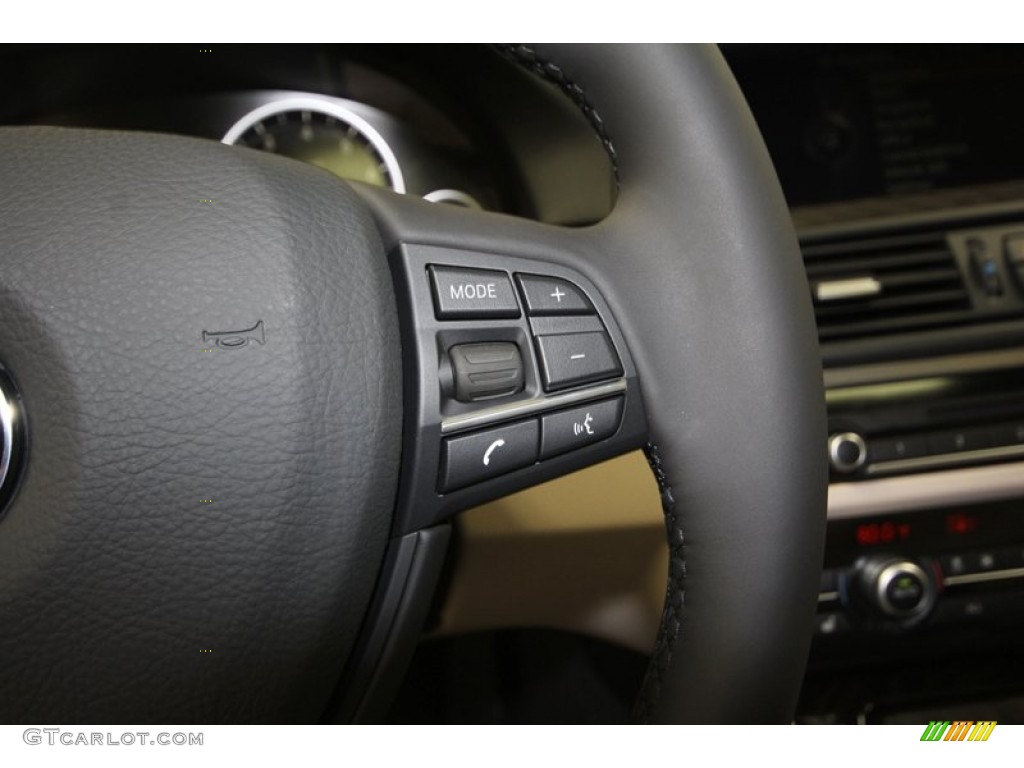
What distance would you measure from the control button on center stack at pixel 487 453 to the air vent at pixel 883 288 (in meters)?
0.50

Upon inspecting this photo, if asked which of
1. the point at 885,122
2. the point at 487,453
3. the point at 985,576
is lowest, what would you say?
the point at 985,576

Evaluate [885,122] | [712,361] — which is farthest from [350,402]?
[885,122]

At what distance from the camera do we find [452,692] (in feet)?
3.23

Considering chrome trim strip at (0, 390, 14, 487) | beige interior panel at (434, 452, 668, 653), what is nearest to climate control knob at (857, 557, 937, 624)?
beige interior panel at (434, 452, 668, 653)

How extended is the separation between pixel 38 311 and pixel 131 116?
515 mm

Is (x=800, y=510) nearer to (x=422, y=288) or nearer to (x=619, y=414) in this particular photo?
(x=619, y=414)

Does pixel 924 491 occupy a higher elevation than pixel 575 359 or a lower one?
lower

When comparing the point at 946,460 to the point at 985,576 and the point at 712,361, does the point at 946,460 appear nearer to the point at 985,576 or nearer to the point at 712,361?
the point at 985,576

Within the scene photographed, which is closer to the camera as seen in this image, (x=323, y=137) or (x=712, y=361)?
(x=712, y=361)

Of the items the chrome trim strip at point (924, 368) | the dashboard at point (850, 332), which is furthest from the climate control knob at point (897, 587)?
the chrome trim strip at point (924, 368)

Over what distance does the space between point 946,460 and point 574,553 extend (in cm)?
43

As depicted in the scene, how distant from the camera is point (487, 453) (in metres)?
0.50

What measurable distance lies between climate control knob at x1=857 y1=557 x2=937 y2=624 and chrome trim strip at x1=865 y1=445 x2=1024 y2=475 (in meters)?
0.08

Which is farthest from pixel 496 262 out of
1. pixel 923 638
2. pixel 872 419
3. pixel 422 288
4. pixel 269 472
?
pixel 923 638
